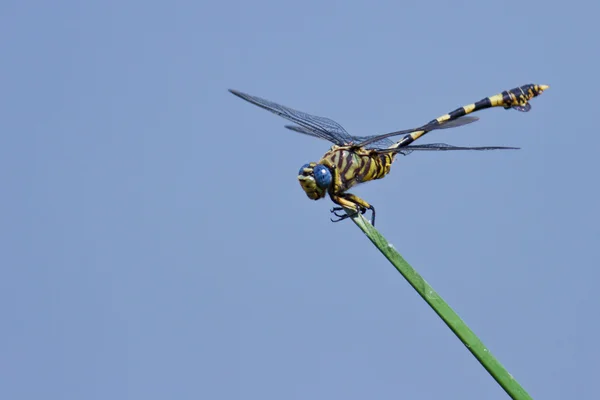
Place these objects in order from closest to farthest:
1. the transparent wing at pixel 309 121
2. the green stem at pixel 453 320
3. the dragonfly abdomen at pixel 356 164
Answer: the green stem at pixel 453 320
the dragonfly abdomen at pixel 356 164
the transparent wing at pixel 309 121

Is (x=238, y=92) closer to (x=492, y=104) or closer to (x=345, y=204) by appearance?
(x=345, y=204)

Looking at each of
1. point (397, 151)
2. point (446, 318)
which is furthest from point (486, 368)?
point (397, 151)

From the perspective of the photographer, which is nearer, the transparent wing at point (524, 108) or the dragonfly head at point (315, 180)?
the dragonfly head at point (315, 180)

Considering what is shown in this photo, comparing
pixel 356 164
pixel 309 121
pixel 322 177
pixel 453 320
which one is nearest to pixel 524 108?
pixel 309 121

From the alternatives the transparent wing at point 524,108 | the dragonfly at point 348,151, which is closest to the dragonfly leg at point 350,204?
the dragonfly at point 348,151

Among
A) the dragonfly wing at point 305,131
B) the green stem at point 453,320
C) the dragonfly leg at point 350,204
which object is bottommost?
the green stem at point 453,320

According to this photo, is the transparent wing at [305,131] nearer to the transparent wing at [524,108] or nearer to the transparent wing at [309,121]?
the transparent wing at [309,121]
